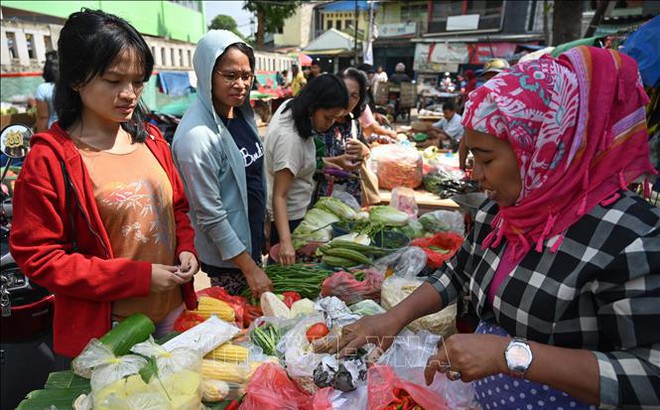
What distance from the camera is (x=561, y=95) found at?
3.50 ft

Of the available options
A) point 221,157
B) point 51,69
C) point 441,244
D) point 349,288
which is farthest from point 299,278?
point 51,69

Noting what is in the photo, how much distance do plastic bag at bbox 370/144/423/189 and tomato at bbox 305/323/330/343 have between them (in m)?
3.15

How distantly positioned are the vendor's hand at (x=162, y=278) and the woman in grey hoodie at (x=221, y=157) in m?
0.42

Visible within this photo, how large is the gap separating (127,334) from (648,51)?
2497mm

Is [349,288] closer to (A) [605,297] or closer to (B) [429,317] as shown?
(B) [429,317]

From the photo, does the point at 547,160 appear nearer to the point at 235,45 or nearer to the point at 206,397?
the point at 206,397

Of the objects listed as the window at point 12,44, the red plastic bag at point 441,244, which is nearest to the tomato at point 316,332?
the red plastic bag at point 441,244

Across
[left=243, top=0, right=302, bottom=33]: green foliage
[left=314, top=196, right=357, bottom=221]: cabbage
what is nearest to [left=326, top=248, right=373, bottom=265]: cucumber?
[left=314, top=196, right=357, bottom=221]: cabbage

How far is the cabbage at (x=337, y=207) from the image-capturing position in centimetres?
301

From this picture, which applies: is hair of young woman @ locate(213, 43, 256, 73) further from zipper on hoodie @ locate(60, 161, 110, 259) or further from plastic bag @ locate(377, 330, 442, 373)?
plastic bag @ locate(377, 330, 442, 373)

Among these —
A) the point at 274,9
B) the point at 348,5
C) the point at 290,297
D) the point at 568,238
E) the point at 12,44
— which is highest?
the point at 348,5

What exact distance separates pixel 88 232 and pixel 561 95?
155cm

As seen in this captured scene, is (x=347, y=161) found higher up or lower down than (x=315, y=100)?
lower down

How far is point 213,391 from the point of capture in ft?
4.55
